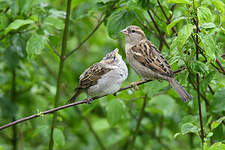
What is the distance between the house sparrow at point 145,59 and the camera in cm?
360

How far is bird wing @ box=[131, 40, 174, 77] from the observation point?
143 inches

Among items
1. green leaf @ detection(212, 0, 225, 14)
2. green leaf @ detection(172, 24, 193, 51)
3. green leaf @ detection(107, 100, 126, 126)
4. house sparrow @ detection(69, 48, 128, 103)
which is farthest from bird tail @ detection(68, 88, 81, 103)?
green leaf @ detection(212, 0, 225, 14)

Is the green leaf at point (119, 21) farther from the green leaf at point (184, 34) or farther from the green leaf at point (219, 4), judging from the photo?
the green leaf at point (184, 34)

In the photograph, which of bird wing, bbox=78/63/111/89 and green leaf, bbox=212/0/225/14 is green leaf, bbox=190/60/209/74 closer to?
green leaf, bbox=212/0/225/14

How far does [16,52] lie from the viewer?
177 inches

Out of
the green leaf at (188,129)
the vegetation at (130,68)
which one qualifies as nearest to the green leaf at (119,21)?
the vegetation at (130,68)

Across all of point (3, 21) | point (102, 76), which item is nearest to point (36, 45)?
point (3, 21)

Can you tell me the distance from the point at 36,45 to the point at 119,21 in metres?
0.76

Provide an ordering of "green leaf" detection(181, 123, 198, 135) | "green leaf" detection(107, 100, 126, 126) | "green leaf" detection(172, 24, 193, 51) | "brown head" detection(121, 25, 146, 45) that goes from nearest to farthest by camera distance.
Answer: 1. "green leaf" detection(172, 24, 193, 51)
2. "green leaf" detection(181, 123, 198, 135)
3. "brown head" detection(121, 25, 146, 45)
4. "green leaf" detection(107, 100, 126, 126)

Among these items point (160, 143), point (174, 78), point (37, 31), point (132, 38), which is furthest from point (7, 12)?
point (160, 143)

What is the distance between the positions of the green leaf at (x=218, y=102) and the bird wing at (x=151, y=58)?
1.36 feet

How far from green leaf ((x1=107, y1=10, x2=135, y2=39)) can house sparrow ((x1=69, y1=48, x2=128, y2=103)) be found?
268 millimetres

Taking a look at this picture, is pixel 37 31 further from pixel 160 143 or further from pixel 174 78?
pixel 160 143

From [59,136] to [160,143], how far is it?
217 cm
